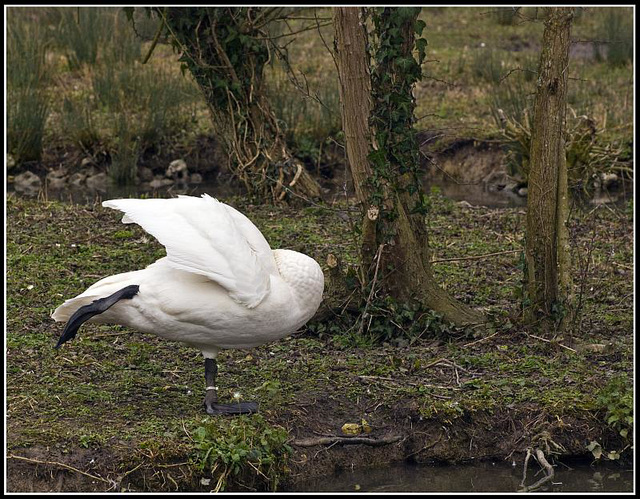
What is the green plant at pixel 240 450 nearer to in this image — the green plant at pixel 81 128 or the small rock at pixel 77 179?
the small rock at pixel 77 179

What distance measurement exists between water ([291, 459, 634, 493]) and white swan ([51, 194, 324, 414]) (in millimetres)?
604

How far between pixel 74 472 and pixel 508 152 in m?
6.97

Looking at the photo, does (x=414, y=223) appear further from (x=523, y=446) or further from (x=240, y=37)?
(x=240, y=37)

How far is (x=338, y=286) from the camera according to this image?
251 inches

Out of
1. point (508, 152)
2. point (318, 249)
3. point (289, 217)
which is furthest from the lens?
point (508, 152)

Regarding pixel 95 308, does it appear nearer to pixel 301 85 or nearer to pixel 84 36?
pixel 301 85

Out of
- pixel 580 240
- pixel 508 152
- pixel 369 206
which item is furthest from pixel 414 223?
pixel 508 152

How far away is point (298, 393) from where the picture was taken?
5.45m

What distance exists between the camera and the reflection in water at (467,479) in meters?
4.89

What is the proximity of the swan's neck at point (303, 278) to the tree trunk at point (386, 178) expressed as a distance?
0.98 metres

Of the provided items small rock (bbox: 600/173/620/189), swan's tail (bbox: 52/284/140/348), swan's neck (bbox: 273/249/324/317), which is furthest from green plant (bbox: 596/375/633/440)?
small rock (bbox: 600/173/620/189)

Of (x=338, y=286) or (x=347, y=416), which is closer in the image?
(x=347, y=416)

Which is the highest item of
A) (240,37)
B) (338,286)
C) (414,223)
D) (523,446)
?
(240,37)

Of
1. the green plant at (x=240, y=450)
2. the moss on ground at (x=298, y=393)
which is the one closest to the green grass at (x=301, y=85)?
the moss on ground at (x=298, y=393)
